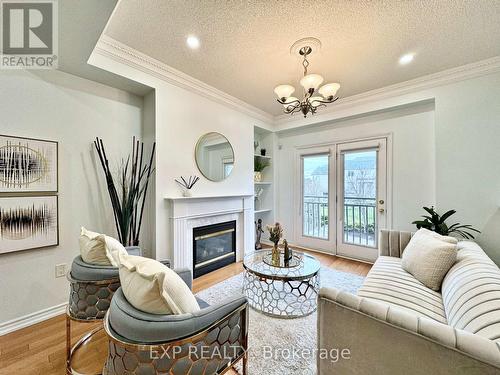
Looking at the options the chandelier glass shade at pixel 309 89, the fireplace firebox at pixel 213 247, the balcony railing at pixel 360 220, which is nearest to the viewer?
the chandelier glass shade at pixel 309 89

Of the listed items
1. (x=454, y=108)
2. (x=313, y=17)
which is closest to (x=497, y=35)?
(x=454, y=108)

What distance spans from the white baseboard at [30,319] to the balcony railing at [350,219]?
12.5ft

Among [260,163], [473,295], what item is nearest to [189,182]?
[260,163]

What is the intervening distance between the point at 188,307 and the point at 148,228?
80.1 inches

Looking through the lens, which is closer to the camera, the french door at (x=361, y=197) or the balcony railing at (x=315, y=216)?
the french door at (x=361, y=197)

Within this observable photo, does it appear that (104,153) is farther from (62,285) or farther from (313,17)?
(313,17)

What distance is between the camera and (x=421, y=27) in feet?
6.23

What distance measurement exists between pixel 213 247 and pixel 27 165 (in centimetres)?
230

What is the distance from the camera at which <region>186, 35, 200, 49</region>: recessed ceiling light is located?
2.04 meters

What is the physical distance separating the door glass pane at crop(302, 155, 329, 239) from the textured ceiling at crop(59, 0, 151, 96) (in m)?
3.31

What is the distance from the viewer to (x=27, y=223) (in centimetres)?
192

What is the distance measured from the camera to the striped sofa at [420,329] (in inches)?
31.4

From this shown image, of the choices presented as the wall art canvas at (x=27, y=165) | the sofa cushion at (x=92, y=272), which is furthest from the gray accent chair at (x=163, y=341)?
the wall art canvas at (x=27, y=165)

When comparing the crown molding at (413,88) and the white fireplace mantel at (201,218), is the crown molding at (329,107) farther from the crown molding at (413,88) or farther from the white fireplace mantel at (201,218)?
the white fireplace mantel at (201,218)
